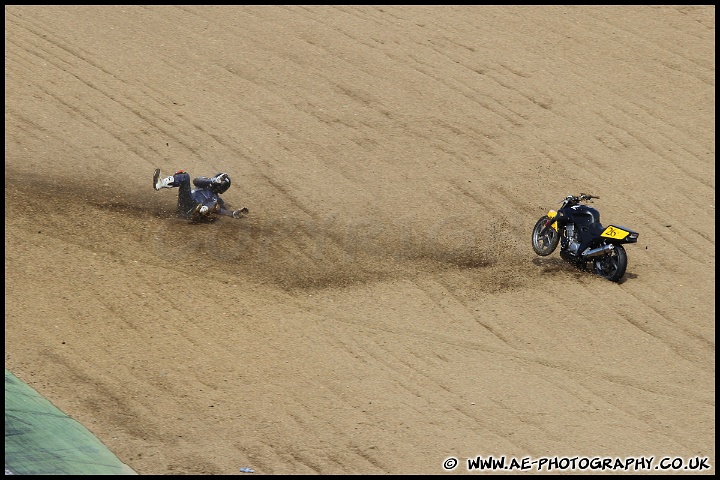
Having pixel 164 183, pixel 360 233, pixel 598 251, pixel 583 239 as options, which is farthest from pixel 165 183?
pixel 598 251

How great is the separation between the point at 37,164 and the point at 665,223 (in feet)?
38.4

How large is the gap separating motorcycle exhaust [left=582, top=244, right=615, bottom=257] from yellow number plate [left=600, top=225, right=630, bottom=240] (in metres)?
0.25

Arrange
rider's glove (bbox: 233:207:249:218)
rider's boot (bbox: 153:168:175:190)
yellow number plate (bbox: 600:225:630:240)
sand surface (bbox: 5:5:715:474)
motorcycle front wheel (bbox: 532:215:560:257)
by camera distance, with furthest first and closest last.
Result: 1. rider's glove (bbox: 233:207:249:218)
2. rider's boot (bbox: 153:168:175:190)
3. motorcycle front wheel (bbox: 532:215:560:257)
4. yellow number plate (bbox: 600:225:630:240)
5. sand surface (bbox: 5:5:715:474)

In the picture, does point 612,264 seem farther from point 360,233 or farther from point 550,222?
point 360,233

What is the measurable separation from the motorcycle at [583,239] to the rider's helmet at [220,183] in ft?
17.4

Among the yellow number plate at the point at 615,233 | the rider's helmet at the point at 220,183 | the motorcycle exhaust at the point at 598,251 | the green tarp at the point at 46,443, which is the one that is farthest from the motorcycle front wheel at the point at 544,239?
the green tarp at the point at 46,443

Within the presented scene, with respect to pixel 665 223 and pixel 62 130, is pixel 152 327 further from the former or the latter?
pixel 665 223

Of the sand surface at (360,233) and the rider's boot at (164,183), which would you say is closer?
the sand surface at (360,233)

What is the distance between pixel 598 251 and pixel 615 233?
51 centimetres

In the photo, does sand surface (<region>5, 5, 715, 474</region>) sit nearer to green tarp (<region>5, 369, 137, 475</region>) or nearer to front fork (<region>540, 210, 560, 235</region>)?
green tarp (<region>5, 369, 137, 475</region>)

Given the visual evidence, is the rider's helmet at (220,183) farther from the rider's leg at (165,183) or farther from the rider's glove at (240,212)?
the rider's leg at (165,183)

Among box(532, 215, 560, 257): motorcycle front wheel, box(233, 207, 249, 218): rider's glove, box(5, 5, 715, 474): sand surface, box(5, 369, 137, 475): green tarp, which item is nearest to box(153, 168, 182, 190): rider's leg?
box(5, 5, 715, 474): sand surface

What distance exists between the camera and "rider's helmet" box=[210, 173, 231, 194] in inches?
606

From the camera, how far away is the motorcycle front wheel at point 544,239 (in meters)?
14.8
